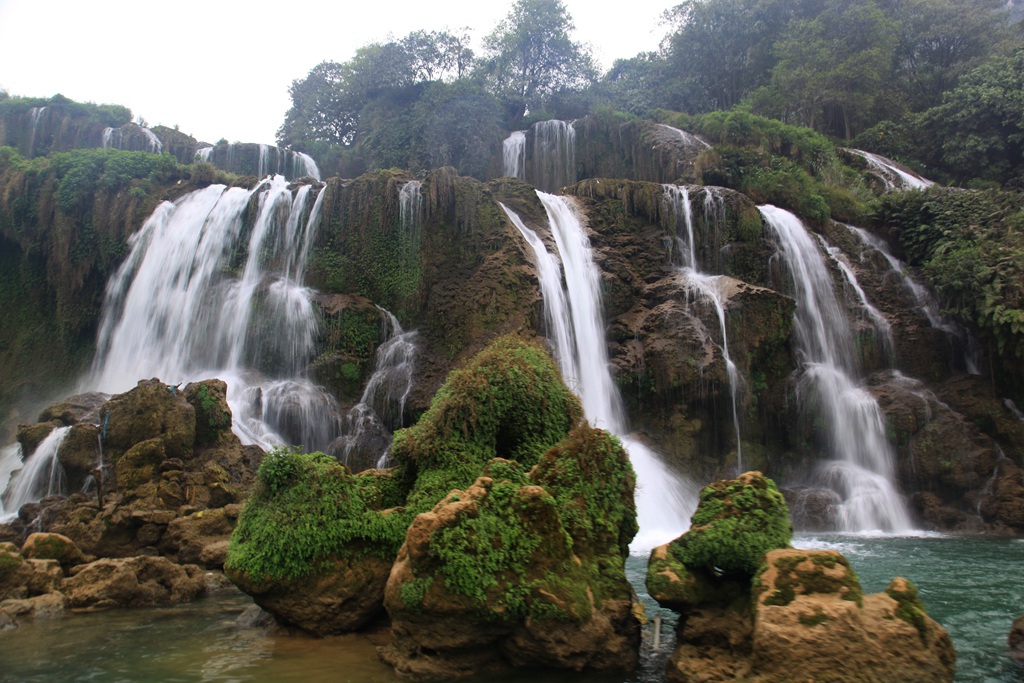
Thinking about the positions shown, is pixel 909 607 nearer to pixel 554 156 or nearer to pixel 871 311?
pixel 871 311

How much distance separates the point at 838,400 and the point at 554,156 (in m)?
16.5

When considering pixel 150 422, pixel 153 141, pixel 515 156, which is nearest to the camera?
pixel 150 422

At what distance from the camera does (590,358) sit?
17.2 metres

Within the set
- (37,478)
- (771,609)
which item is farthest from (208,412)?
(771,609)

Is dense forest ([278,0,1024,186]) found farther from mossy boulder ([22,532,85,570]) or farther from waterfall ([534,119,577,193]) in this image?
mossy boulder ([22,532,85,570])

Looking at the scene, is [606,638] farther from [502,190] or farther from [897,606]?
[502,190]

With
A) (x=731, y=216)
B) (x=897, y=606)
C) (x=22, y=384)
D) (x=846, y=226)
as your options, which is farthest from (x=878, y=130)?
(x=22, y=384)

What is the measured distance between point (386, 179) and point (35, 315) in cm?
1246

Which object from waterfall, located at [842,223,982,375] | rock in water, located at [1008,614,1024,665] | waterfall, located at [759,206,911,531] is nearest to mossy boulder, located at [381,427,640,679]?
rock in water, located at [1008,614,1024,665]

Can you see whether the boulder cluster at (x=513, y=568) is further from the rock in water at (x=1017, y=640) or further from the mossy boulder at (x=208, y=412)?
the mossy boulder at (x=208, y=412)

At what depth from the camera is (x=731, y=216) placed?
2023 centimetres

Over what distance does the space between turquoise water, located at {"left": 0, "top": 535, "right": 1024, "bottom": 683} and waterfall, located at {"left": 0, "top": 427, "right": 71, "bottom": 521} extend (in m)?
5.55

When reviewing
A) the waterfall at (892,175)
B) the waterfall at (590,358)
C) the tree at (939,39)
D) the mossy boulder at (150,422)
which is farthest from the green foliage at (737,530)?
the tree at (939,39)

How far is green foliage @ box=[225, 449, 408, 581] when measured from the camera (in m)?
7.01
